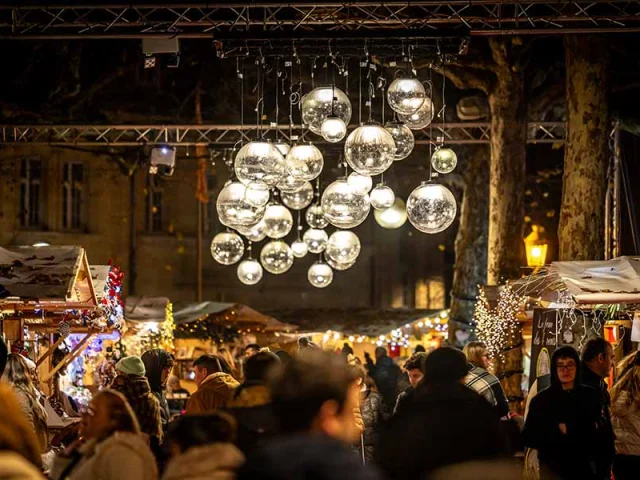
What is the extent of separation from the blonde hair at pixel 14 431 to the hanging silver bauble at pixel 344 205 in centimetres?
871

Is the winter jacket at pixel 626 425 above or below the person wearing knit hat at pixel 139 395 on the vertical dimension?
below

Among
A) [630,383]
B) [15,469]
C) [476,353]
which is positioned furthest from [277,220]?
[15,469]

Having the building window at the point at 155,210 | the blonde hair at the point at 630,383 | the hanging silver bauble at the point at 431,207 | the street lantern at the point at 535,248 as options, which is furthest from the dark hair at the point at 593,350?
the building window at the point at 155,210

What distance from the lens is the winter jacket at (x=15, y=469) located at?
4.71m

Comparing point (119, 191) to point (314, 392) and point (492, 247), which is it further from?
point (314, 392)

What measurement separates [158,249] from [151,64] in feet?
69.6

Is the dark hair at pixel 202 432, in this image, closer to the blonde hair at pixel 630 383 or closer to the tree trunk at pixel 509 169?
the blonde hair at pixel 630 383

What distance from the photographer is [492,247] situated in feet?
62.4

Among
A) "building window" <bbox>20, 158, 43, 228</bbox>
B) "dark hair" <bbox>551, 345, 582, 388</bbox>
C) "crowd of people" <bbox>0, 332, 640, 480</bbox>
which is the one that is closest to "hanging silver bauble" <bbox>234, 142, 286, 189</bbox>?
"crowd of people" <bbox>0, 332, 640, 480</bbox>

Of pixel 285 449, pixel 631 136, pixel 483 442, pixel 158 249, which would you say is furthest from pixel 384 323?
pixel 285 449

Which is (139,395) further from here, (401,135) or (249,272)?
(249,272)

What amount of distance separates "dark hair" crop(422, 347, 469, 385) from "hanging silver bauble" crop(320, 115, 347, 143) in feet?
21.3

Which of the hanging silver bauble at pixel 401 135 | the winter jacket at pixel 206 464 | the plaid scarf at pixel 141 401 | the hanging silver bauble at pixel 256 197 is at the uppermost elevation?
the hanging silver bauble at pixel 401 135

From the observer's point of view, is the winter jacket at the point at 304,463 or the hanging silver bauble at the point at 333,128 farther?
the hanging silver bauble at the point at 333,128
